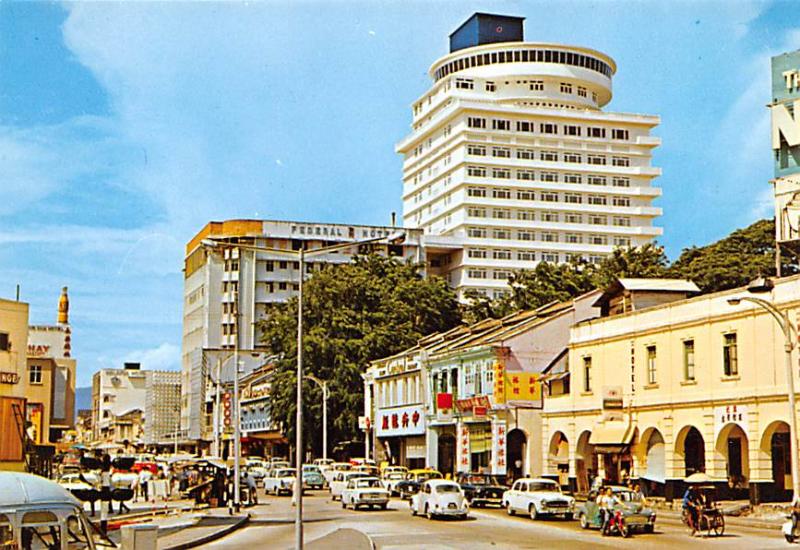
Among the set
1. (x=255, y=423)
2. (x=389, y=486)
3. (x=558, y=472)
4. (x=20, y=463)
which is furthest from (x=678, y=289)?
(x=255, y=423)

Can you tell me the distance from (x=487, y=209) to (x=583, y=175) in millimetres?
14223

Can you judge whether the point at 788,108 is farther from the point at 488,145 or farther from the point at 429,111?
the point at 429,111

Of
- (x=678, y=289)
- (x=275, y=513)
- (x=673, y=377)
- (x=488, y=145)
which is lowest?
(x=275, y=513)

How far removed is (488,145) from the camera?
15138 centimetres

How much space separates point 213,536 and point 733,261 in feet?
169

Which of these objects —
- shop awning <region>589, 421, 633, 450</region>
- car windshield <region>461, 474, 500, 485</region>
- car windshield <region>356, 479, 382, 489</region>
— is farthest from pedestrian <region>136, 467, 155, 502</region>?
shop awning <region>589, 421, 633, 450</region>

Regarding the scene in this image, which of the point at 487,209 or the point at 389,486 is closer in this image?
the point at 389,486

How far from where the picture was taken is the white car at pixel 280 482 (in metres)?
68.9

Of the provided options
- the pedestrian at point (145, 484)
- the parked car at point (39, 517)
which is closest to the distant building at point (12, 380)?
the pedestrian at point (145, 484)

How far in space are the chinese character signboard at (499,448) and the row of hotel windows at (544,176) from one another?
278 feet

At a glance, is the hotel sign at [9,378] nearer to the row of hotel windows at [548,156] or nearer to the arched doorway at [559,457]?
the arched doorway at [559,457]

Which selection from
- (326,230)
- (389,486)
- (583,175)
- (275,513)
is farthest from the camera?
(583,175)

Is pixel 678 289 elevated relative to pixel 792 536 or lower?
elevated

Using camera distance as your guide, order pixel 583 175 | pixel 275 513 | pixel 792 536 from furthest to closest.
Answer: pixel 583 175 < pixel 275 513 < pixel 792 536
